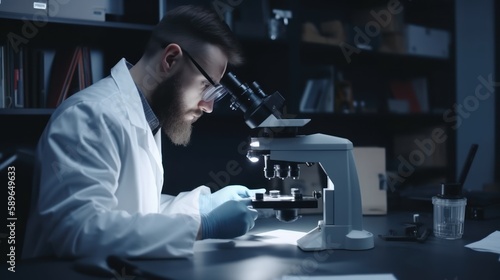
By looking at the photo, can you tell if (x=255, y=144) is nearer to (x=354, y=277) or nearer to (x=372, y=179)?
(x=354, y=277)

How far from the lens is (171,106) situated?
167 cm

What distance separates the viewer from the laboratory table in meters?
1.05

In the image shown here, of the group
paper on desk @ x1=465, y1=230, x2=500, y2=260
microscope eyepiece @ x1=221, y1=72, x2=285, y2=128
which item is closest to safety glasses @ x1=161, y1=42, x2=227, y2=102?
microscope eyepiece @ x1=221, y1=72, x2=285, y2=128

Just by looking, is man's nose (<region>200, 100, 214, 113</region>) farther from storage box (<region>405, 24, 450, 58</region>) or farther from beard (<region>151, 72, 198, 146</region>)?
storage box (<region>405, 24, 450, 58</region>)

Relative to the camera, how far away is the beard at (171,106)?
1619mm

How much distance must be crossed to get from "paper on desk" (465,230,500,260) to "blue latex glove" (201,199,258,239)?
0.62 metres

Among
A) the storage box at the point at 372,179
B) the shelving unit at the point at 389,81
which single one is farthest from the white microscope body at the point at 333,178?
the shelving unit at the point at 389,81

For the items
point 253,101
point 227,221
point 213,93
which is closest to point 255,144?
point 253,101

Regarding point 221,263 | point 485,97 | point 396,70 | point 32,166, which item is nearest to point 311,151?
point 221,263

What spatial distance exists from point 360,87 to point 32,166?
209 cm

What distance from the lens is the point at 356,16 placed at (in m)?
2.78

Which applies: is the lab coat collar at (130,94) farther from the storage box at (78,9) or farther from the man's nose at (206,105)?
the storage box at (78,9)

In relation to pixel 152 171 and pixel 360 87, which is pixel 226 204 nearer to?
pixel 152 171

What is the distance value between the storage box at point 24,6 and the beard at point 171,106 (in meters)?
0.61
